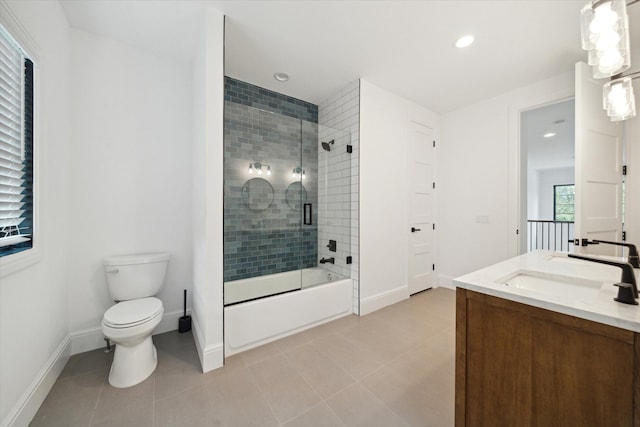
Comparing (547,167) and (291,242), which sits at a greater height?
(547,167)

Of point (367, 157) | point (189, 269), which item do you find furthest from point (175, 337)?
point (367, 157)

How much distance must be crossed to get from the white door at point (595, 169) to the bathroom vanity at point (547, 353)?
1.31 meters

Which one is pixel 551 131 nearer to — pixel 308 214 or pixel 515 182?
pixel 515 182

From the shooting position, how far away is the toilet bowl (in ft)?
5.26

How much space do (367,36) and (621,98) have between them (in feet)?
6.02

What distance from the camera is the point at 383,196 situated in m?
3.03

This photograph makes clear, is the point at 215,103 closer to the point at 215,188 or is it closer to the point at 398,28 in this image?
the point at 215,188

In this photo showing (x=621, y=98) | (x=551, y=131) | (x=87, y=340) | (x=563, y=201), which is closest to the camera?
(x=621, y=98)

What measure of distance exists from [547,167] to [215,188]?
10672mm

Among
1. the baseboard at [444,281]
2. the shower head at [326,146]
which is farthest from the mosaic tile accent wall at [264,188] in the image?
the baseboard at [444,281]

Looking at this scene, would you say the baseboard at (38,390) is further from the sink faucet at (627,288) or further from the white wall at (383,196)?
the sink faucet at (627,288)

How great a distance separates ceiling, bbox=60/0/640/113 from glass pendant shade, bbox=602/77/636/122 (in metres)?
0.75

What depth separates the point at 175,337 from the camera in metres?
2.25

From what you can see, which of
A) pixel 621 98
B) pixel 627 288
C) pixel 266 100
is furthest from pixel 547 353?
pixel 266 100
